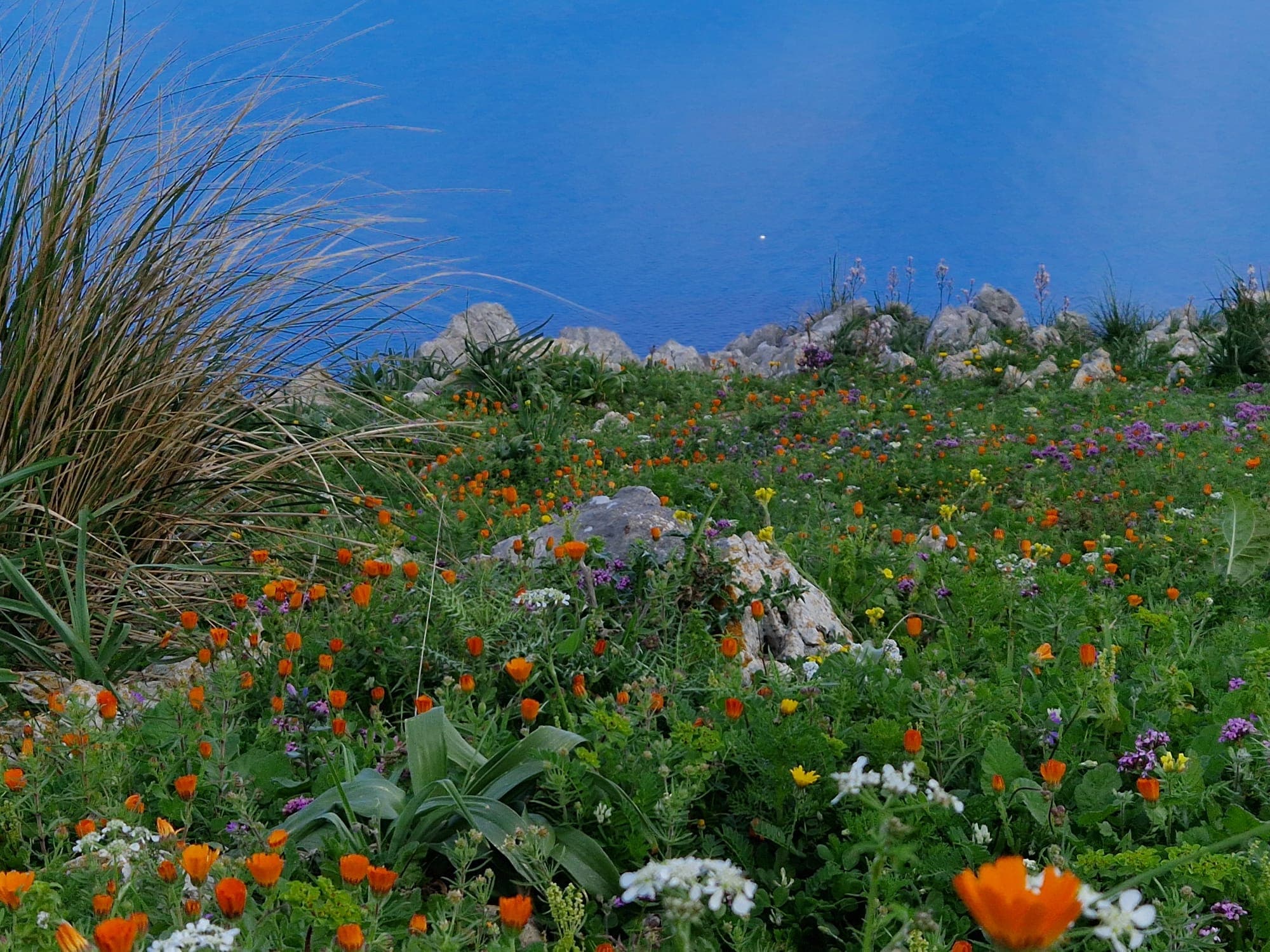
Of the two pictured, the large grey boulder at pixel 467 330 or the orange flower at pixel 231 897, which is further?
the large grey boulder at pixel 467 330

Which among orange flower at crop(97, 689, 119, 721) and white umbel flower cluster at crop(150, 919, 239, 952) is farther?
orange flower at crop(97, 689, 119, 721)

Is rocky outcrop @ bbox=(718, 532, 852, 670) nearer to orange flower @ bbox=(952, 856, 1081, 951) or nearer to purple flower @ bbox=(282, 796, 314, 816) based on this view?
purple flower @ bbox=(282, 796, 314, 816)

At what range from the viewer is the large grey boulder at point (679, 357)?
42.4 feet

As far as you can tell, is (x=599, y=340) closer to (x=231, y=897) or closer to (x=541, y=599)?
(x=541, y=599)

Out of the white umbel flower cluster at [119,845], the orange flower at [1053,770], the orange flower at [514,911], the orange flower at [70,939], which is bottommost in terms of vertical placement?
the orange flower at [70,939]

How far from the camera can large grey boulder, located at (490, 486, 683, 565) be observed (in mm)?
3799

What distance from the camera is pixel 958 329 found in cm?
1291

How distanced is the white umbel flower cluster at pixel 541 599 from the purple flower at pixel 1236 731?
1.68m

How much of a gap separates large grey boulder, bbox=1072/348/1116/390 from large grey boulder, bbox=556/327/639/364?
15.8 feet

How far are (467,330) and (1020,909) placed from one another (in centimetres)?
1157

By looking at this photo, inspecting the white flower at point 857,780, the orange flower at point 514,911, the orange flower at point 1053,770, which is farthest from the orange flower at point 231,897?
the orange flower at point 1053,770

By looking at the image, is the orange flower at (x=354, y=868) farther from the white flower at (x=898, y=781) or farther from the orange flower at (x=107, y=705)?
the orange flower at (x=107, y=705)

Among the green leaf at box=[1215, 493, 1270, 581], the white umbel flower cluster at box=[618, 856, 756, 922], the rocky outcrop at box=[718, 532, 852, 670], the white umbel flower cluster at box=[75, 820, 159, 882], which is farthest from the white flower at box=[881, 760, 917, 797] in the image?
the green leaf at box=[1215, 493, 1270, 581]

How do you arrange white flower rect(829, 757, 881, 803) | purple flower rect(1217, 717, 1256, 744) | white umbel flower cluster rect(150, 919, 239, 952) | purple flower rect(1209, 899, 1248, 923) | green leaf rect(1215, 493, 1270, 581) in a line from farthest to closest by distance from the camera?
green leaf rect(1215, 493, 1270, 581) → purple flower rect(1217, 717, 1256, 744) → purple flower rect(1209, 899, 1248, 923) → white flower rect(829, 757, 881, 803) → white umbel flower cluster rect(150, 919, 239, 952)
